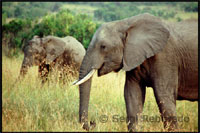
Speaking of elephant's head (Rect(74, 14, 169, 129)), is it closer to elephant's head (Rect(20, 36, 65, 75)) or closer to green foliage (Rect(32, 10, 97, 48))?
elephant's head (Rect(20, 36, 65, 75))

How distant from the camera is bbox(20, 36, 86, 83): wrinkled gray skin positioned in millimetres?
9586

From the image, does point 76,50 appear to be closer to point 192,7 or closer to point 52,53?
point 52,53

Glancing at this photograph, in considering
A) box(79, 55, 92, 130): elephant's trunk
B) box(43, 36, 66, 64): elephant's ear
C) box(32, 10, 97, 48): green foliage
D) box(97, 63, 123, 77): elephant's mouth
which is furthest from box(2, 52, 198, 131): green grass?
box(32, 10, 97, 48): green foliage

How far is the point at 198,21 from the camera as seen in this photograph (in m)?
5.25

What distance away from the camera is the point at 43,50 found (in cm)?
988

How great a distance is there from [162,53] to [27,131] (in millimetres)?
2390

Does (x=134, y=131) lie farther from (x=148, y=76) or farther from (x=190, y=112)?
(x=190, y=112)

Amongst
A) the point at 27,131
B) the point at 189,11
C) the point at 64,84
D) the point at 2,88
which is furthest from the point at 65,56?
the point at 189,11

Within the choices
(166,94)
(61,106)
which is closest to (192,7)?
(61,106)

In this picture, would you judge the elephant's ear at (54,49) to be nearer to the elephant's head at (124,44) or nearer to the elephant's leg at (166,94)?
the elephant's head at (124,44)

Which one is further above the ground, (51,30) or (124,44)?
(51,30)

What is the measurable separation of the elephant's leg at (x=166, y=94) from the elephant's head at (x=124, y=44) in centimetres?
38

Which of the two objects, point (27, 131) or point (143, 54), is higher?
point (143, 54)

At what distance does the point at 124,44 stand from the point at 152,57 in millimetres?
474
